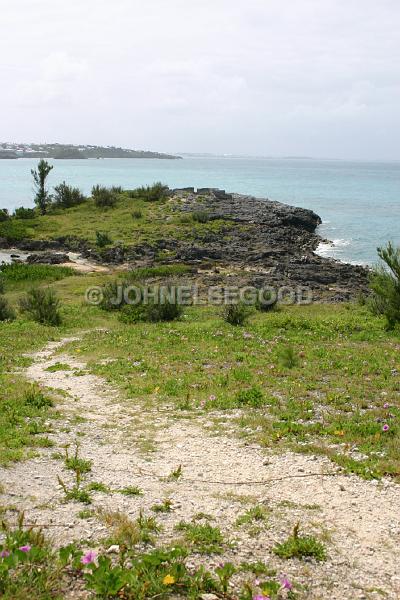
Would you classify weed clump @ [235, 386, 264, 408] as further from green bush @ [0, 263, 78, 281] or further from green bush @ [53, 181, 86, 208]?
green bush @ [53, 181, 86, 208]

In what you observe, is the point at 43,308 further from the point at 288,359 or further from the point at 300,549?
the point at 300,549

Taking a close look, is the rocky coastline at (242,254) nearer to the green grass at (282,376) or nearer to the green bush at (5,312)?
the green grass at (282,376)

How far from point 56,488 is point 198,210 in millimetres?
52880

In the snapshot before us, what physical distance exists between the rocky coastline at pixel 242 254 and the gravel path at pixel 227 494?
861 inches

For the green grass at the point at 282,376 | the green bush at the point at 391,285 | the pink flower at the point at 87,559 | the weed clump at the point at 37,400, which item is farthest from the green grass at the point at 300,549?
the green bush at the point at 391,285

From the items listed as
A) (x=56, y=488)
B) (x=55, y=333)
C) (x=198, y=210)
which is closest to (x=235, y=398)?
(x=56, y=488)

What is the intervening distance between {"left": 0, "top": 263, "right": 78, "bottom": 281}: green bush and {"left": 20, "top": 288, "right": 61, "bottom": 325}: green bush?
456 inches

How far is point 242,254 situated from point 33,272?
565 inches

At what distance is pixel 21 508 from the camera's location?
6887mm

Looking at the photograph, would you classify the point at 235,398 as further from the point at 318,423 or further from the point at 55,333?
the point at 55,333

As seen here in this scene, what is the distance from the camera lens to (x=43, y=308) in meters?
22.6

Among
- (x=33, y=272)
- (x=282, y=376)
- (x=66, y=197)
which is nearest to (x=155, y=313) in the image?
(x=282, y=376)

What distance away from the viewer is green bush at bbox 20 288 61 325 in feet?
73.4

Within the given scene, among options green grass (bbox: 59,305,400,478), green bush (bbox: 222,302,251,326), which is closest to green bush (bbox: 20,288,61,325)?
green grass (bbox: 59,305,400,478)
